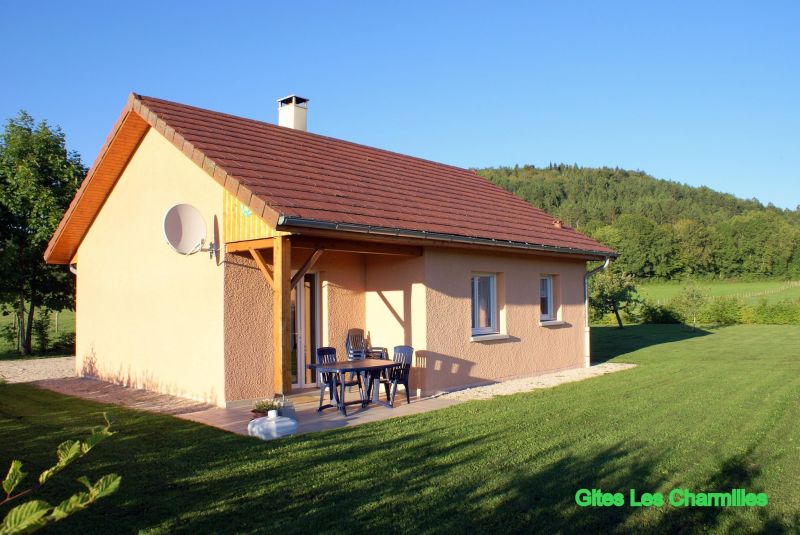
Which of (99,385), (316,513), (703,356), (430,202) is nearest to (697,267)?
(703,356)

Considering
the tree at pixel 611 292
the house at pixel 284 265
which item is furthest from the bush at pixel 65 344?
the tree at pixel 611 292

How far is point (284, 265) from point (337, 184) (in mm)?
3025

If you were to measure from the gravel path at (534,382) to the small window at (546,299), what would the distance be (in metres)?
1.37

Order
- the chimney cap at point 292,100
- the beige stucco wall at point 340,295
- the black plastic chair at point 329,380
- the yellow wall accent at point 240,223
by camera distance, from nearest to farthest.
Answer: the yellow wall accent at point 240,223, the black plastic chair at point 329,380, the beige stucco wall at point 340,295, the chimney cap at point 292,100

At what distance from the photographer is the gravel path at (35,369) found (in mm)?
14557

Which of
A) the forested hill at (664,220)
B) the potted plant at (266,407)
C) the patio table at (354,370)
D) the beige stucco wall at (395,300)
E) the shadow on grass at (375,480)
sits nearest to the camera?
the shadow on grass at (375,480)

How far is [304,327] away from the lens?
38.4 feet

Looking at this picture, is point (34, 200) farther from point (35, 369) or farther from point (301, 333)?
point (301, 333)

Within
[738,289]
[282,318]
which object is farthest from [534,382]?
[738,289]

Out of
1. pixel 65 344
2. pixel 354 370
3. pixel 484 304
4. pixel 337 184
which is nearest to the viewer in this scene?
pixel 354 370

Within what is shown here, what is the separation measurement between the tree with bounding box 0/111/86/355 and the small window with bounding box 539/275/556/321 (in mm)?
14956

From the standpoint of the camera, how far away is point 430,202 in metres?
13.2

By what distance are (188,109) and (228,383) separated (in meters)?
5.58

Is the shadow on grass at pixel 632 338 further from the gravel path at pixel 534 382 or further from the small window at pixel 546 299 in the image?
the small window at pixel 546 299
